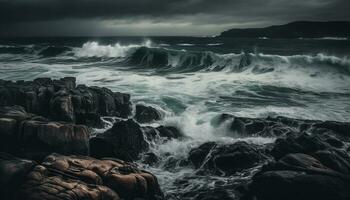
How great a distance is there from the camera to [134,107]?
15688 mm

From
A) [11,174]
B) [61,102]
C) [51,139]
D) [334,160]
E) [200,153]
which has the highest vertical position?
[61,102]

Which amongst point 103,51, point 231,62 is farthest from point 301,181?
point 103,51

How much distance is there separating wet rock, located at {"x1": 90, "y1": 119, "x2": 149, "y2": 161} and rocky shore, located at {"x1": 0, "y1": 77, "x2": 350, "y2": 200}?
0.10 ft

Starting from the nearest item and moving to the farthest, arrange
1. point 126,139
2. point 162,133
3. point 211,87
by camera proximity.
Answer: point 126,139 < point 162,133 < point 211,87

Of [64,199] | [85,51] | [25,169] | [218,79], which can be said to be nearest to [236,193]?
[64,199]

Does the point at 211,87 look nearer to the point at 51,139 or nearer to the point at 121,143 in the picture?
the point at 121,143

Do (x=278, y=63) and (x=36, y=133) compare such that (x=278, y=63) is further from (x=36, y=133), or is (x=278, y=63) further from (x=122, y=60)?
(x=36, y=133)

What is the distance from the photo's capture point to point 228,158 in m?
10.2

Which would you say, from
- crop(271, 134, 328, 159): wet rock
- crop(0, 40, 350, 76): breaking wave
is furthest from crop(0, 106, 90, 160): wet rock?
crop(0, 40, 350, 76): breaking wave

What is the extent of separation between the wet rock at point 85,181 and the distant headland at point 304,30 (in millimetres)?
112988

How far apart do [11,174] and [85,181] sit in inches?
61.8

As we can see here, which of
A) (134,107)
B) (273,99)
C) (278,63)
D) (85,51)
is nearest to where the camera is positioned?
(134,107)

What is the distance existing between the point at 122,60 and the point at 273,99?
70.9 ft

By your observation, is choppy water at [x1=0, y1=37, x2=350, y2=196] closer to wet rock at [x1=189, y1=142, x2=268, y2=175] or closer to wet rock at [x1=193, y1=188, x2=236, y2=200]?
wet rock at [x1=193, y1=188, x2=236, y2=200]
